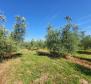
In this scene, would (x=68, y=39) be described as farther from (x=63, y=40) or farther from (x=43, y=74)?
(x=43, y=74)

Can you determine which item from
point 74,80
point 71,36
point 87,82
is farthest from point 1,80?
point 71,36

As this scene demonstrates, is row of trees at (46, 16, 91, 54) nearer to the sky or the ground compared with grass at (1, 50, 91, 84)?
nearer to the sky

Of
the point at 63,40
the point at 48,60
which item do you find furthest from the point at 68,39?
the point at 48,60

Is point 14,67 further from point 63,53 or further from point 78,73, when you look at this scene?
point 63,53

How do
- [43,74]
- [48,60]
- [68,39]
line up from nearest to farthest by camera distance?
[43,74], [48,60], [68,39]

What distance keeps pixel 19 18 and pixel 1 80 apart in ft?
74.6

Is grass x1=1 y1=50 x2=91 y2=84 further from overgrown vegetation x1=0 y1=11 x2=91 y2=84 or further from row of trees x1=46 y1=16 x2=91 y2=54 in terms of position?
row of trees x1=46 y1=16 x2=91 y2=54

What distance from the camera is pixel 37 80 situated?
69.6 ft

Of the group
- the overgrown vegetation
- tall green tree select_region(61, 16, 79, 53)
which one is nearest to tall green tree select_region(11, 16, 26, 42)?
the overgrown vegetation

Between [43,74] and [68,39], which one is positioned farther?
[68,39]

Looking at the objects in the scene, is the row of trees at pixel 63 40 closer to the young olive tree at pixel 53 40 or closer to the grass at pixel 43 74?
the young olive tree at pixel 53 40

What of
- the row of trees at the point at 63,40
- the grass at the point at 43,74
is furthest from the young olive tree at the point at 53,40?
the grass at the point at 43,74

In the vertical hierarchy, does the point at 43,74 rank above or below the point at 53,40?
below

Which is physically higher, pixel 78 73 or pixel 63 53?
pixel 63 53
